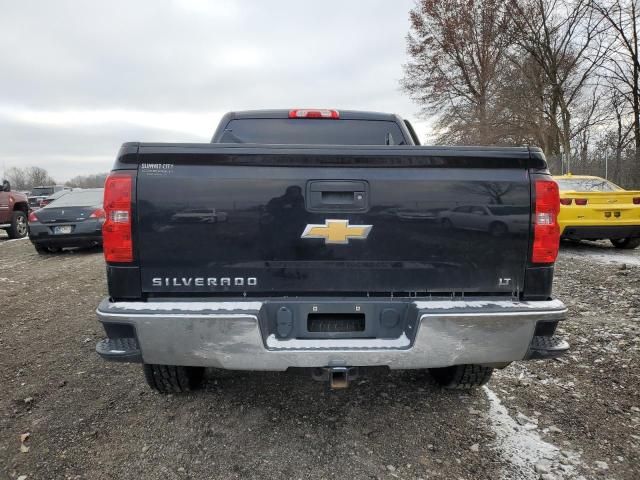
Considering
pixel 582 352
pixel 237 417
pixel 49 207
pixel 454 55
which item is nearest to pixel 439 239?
pixel 237 417

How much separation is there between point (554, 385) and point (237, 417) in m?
2.35

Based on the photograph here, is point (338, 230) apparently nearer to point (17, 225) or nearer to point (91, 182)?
point (17, 225)

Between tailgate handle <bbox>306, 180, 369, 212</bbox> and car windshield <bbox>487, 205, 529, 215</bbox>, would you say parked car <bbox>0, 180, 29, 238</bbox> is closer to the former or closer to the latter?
tailgate handle <bbox>306, 180, 369, 212</bbox>

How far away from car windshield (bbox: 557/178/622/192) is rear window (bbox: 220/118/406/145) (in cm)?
630

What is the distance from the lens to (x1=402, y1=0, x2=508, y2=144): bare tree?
2362 centimetres

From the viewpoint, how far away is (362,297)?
2.25 m

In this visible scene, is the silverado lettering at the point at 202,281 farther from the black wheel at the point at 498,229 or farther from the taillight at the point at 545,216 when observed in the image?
the taillight at the point at 545,216

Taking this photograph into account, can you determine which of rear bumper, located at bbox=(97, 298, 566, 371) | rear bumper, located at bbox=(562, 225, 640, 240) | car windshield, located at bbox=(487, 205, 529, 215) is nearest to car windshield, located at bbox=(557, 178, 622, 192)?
rear bumper, located at bbox=(562, 225, 640, 240)

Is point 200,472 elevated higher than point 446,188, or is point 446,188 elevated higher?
point 446,188

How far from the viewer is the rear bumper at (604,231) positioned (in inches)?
307

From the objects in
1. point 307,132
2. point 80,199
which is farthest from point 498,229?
point 80,199

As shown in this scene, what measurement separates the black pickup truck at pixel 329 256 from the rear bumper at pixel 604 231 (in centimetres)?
664

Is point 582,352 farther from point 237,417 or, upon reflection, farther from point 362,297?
point 237,417

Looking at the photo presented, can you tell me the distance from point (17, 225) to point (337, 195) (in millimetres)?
14489
